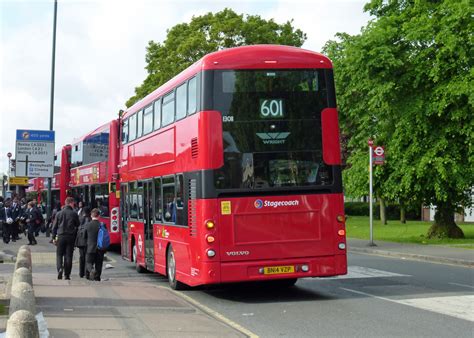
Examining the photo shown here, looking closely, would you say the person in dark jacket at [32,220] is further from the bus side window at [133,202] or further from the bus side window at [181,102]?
the bus side window at [181,102]

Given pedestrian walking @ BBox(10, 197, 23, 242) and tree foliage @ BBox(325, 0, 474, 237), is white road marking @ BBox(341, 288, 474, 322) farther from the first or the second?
pedestrian walking @ BBox(10, 197, 23, 242)

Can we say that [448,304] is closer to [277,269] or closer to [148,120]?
[277,269]

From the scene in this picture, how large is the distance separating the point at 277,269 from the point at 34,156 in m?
17.1

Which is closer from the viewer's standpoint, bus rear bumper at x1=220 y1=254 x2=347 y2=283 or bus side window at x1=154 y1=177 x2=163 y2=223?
bus rear bumper at x1=220 y1=254 x2=347 y2=283

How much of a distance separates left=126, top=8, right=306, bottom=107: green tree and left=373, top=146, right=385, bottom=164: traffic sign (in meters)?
22.4

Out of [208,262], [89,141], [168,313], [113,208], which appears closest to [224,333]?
[168,313]

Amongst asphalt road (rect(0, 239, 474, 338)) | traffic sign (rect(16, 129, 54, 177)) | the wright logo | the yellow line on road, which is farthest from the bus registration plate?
traffic sign (rect(16, 129, 54, 177))

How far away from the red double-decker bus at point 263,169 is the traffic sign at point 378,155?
13.3 metres

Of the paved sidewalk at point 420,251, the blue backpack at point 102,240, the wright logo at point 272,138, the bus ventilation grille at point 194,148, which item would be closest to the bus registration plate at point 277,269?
the wright logo at point 272,138

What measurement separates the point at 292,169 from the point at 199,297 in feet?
10.0

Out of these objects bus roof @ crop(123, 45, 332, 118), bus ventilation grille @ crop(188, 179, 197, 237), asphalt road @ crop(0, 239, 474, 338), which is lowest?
asphalt road @ crop(0, 239, 474, 338)

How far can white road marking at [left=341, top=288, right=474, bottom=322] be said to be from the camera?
1020cm

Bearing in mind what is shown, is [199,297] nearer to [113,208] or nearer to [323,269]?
[323,269]

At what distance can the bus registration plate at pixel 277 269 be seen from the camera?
11703mm
